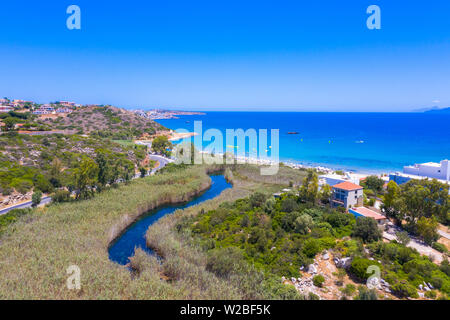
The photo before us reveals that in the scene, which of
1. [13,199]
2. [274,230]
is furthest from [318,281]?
[13,199]

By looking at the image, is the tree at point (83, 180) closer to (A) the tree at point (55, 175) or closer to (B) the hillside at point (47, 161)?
(B) the hillside at point (47, 161)

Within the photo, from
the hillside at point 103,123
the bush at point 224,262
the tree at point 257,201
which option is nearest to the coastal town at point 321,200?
the tree at point 257,201

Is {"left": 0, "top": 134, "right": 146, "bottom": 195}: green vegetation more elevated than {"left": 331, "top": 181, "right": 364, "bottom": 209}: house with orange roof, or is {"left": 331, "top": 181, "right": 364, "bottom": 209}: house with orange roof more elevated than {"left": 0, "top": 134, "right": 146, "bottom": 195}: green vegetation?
{"left": 0, "top": 134, "right": 146, "bottom": 195}: green vegetation

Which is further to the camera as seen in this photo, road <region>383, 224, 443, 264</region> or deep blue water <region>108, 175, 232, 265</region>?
deep blue water <region>108, 175, 232, 265</region>

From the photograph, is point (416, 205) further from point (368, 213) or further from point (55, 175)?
point (55, 175)

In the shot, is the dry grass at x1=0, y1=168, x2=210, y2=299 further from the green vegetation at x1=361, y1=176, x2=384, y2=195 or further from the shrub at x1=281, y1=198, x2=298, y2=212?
the green vegetation at x1=361, y1=176, x2=384, y2=195

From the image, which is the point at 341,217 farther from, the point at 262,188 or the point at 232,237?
the point at 262,188

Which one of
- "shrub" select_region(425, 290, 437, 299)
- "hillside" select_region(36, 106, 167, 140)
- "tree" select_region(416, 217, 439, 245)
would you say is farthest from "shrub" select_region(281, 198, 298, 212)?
"hillside" select_region(36, 106, 167, 140)
